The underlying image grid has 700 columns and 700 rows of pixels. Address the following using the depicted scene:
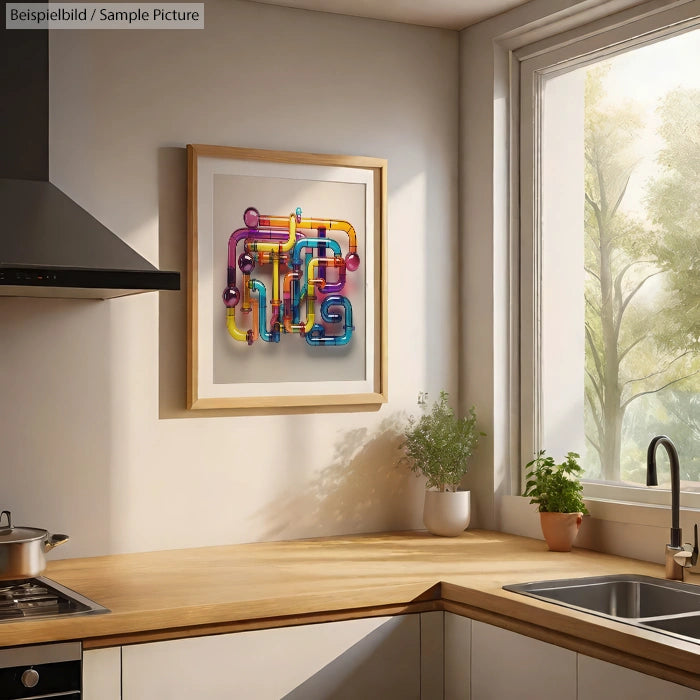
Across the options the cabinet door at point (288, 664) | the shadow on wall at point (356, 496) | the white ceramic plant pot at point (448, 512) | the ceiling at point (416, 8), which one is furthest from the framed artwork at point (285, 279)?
the cabinet door at point (288, 664)

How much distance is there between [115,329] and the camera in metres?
2.87

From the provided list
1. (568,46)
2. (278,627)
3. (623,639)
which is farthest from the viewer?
(568,46)

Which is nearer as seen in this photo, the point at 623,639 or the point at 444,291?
the point at 623,639

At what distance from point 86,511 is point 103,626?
2.46 feet

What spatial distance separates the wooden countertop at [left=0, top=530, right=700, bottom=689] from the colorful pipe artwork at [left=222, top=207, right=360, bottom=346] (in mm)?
649

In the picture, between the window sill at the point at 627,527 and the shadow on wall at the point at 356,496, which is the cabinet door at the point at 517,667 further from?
the shadow on wall at the point at 356,496

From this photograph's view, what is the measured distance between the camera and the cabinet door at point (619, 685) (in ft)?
6.21

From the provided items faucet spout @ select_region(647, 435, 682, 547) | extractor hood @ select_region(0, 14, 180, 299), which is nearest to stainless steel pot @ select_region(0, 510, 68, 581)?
extractor hood @ select_region(0, 14, 180, 299)

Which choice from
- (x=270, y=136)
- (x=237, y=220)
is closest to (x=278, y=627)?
(x=237, y=220)

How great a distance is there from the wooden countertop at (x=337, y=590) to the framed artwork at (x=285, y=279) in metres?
0.49

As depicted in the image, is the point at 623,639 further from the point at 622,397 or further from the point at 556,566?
the point at 622,397

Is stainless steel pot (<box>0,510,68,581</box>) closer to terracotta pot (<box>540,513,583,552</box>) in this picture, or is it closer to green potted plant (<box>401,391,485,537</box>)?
green potted plant (<box>401,391,485,537</box>)

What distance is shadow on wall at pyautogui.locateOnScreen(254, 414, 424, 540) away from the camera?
3.12 m

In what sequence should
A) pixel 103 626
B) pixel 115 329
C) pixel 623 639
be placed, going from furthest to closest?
pixel 115 329 < pixel 103 626 < pixel 623 639
